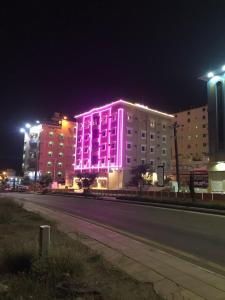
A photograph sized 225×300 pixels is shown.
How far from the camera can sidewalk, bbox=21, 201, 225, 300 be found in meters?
6.14

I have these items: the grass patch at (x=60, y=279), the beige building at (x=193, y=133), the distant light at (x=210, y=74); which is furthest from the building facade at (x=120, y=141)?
the grass patch at (x=60, y=279)

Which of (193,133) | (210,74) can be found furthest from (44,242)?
(193,133)

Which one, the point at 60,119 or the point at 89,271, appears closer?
the point at 89,271

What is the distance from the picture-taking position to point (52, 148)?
433 feet

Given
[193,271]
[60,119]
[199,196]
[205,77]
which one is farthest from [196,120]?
[193,271]

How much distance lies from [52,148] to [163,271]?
12664cm

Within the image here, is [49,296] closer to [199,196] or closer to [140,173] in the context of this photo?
[199,196]

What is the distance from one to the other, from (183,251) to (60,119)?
13127cm

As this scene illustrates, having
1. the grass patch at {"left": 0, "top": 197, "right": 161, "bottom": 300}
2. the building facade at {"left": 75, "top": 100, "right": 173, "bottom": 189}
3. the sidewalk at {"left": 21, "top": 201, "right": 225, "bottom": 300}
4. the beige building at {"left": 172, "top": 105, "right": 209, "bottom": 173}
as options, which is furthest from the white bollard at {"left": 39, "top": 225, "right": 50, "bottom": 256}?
the beige building at {"left": 172, "top": 105, "right": 209, "bottom": 173}

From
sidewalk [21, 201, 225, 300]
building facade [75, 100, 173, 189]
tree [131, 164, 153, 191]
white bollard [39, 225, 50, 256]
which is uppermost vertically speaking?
building facade [75, 100, 173, 189]

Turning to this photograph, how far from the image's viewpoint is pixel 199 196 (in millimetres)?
32062

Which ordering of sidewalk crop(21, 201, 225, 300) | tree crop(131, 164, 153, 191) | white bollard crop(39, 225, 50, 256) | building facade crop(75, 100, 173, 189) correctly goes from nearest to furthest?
sidewalk crop(21, 201, 225, 300)
white bollard crop(39, 225, 50, 256)
tree crop(131, 164, 153, 191)
building facade crop(75, 100, 173, 189)

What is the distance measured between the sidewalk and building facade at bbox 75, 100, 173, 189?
83.3m

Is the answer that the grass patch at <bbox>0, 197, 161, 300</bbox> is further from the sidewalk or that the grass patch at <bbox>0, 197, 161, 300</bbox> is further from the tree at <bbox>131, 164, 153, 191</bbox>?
the tree at <bbox>131, 164, 153, 191</bbox>
